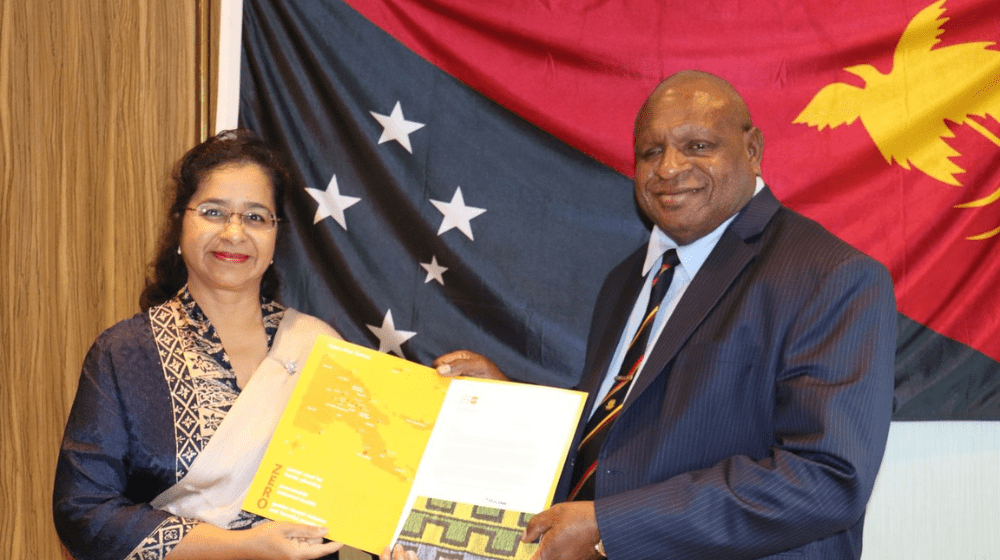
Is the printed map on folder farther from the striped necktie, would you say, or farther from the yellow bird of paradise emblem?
the yellow bird of paradise emblem

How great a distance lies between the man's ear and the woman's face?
1.33m

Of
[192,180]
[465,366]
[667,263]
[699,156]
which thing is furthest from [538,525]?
[192,180]

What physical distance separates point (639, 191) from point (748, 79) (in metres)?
0.81

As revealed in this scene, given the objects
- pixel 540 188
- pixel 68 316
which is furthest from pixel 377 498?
pixel 68 316

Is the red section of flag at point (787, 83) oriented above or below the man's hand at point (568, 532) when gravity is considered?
above

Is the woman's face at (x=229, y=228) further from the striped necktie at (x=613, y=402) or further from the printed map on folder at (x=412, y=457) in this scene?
the striped necktie at (x=613, y=402)

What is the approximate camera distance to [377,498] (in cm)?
223

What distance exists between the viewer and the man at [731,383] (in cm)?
186

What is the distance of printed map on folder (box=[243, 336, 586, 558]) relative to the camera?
7.03 feet

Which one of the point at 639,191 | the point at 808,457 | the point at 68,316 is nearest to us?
the point at 808,457

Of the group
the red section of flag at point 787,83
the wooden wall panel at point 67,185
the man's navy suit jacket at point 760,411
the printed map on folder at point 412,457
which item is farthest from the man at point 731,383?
the wooden wall panel at point 67,185

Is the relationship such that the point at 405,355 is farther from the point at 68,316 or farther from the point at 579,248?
the point at 68,316

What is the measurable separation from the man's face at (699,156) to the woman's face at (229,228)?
110 centimetres

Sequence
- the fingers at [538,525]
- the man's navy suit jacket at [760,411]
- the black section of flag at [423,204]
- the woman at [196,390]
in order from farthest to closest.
Answer: 1. the black section of flag at [423,204]
2. the woman at [196,390]
3. the fingers at [538,525]
4. the man's navy suit jacket at [760,411]
